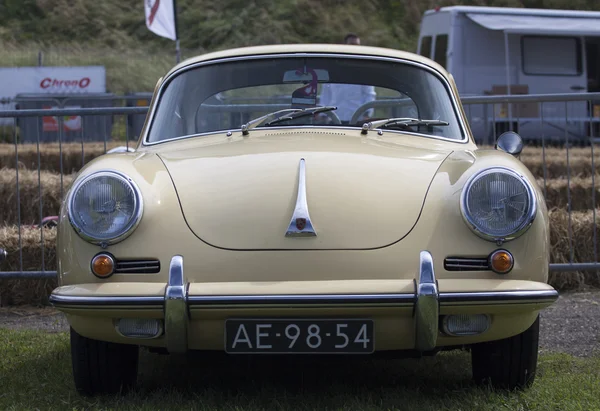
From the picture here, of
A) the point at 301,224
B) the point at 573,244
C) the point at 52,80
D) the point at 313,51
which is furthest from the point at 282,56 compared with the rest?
the point at 52,80

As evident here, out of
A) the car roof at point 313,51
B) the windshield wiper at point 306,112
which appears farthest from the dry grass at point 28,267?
the windshield wiper at point 306,112

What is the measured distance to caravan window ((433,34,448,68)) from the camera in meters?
18.3

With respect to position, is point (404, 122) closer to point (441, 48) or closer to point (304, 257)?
point (304, 257)

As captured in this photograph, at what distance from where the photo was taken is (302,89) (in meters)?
4.50

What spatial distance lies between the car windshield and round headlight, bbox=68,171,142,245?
98 cm

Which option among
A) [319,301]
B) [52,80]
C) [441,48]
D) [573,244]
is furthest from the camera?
[52,80]

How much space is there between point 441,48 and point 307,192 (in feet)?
51.0

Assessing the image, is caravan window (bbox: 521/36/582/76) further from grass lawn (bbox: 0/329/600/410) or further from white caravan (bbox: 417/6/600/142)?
grass lawn (bbox: 0/329/600/410)

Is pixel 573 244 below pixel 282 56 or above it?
below

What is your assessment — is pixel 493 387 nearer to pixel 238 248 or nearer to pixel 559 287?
Result: pixel 238 248

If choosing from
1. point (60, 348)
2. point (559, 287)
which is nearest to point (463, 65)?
point (559, 287)

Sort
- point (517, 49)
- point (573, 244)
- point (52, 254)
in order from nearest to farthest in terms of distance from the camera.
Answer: point (52, 254) → point (573, 244) → point (517, 49)

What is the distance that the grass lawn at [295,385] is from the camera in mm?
3561

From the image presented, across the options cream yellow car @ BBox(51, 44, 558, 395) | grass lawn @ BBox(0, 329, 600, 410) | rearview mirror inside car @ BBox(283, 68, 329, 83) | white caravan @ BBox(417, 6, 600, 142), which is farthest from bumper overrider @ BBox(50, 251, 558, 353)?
white caravan @ BBox(417, 6, 600, 142)
